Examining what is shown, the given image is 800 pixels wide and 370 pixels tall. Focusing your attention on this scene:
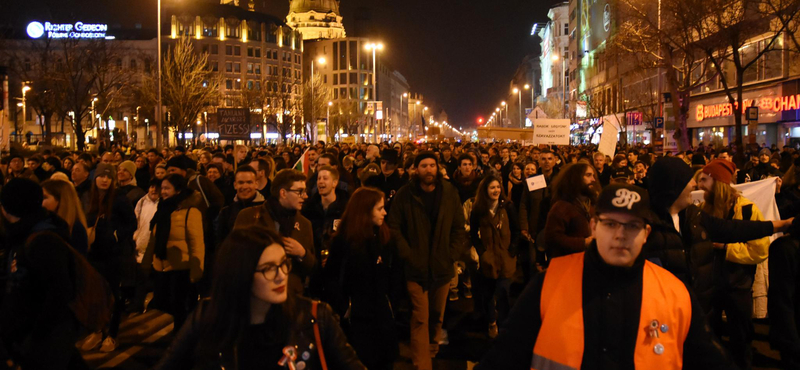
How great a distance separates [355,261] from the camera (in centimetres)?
538

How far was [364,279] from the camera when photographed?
536 cm

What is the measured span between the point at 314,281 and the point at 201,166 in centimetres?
872

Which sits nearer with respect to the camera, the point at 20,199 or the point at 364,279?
the point at 20,199

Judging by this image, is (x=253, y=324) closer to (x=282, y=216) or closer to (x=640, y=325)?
(x=640, y=325)

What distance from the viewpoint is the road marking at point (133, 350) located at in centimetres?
661

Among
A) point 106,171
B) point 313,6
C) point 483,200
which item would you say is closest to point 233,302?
point 483,200

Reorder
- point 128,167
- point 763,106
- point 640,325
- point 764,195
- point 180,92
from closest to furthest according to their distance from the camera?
1. point 640,325
2. point 764,195
3. point 128,167
4. point 180,92
5. point 763,106

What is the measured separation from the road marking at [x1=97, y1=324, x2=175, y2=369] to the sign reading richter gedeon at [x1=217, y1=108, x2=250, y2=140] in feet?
24.4

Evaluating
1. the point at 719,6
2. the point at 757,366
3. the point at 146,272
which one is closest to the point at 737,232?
the point at 757,366

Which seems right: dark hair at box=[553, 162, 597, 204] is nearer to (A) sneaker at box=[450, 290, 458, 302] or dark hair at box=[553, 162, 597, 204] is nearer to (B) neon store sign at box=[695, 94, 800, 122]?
(A) sneaker at box=[450, 290, 458, 302]

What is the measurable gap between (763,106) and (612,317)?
39.1m

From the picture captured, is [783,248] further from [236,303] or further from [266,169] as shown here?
[266,169]

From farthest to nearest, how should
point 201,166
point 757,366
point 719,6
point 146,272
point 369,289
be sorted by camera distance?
1. point 719,6
2. point 201,166
3. point 146,272
4. point 757,366
5. point 369,289

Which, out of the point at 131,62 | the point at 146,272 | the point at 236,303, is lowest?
the point at 146,272
